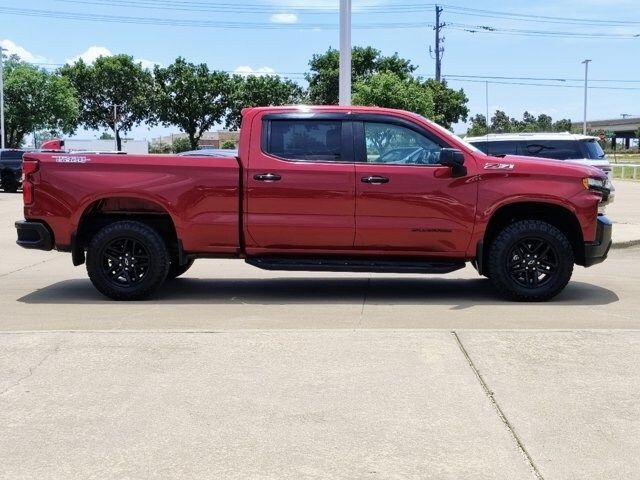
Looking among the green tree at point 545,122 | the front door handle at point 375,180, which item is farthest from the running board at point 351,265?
the green tree at point 545,122

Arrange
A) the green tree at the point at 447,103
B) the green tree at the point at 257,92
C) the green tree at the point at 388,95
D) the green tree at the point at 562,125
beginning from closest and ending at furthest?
the green tree at the point at 388,95 < the green tree at the point at 447,103 < the green tree at the point at 257,92 < the green tree at the point at 562,125

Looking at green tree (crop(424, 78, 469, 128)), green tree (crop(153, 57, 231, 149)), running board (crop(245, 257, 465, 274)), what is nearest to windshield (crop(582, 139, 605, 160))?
running board (crop(245, 257, 465, 274))

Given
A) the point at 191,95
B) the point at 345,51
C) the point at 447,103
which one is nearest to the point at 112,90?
the point at 191,95

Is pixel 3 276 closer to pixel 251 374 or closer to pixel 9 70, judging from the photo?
pixel 251 374

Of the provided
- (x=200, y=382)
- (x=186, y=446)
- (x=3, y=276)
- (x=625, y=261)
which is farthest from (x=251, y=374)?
(x=625, y=261)

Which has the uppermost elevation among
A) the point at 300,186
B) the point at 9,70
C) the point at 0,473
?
the point at 9,70

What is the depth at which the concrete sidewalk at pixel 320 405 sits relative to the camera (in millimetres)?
3791

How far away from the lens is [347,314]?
7.18 m

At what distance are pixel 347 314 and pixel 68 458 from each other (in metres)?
3.70

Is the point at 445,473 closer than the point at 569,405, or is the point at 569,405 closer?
the point at 445,473

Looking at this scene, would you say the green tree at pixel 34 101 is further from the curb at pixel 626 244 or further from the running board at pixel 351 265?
the running board at pixel 351 265

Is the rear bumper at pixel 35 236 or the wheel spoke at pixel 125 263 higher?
the rear bumper at pixel 35 236

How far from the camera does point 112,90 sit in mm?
74625

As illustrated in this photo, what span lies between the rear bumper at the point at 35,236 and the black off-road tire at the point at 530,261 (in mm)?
4685
